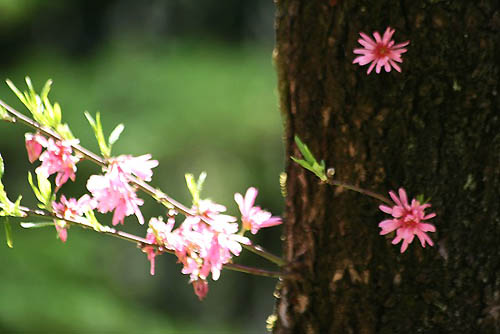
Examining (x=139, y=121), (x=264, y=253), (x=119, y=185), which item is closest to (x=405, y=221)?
(x=264, y=253)

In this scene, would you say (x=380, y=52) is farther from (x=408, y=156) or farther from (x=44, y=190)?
(x=44, y=190)

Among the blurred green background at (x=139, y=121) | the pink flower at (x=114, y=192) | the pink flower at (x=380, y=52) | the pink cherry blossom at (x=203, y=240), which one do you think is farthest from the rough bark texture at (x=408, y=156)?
the blurred green background at (x=139, y=121)

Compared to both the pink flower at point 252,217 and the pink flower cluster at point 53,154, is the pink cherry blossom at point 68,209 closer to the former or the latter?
the pink flower cluster at point 53,154

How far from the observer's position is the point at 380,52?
40.0 inches

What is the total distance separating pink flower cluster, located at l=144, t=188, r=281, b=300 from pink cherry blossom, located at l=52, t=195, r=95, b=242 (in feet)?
0.30

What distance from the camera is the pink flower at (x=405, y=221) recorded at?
98 cm

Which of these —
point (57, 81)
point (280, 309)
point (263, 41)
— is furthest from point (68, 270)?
point (280, 309)

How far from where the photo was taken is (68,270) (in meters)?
4.63

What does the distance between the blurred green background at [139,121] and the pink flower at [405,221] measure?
145 inches

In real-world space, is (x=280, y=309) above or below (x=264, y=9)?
below

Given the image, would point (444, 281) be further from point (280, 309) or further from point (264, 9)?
point (264, 9)

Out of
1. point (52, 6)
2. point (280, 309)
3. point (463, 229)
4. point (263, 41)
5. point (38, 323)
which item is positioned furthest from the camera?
point (263, 41)

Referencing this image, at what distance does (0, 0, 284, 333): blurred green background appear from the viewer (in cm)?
455

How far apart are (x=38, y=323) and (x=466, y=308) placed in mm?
3781
